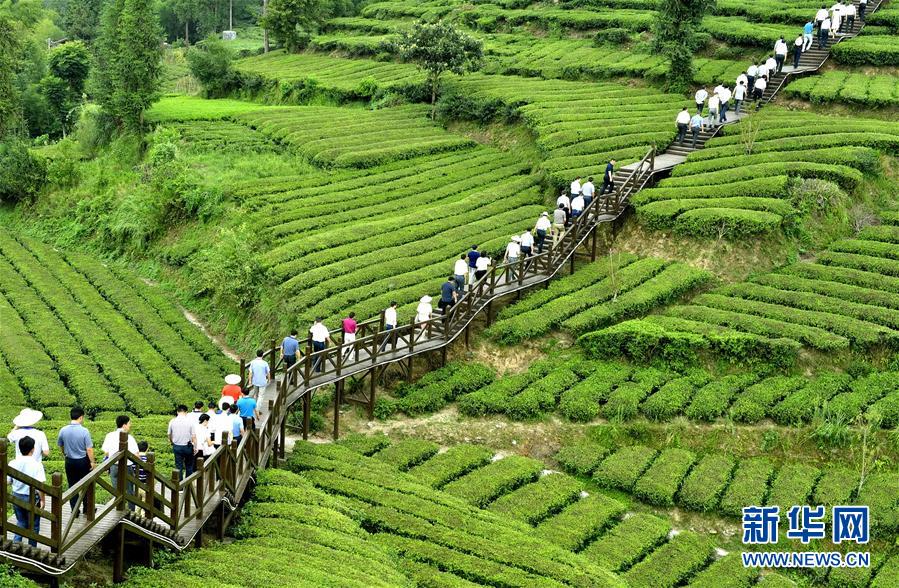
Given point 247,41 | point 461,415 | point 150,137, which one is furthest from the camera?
point 247,41

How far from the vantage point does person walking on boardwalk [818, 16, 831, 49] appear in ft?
171

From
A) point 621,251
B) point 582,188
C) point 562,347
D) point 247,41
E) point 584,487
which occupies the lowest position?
point 584,487

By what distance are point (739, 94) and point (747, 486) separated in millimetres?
25966

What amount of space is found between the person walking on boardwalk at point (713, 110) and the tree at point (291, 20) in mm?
41591

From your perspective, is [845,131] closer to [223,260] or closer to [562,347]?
[562,347]

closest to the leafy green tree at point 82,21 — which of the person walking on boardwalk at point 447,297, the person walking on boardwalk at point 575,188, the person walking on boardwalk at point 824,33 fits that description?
the person walking on boardwalk at point 824,33

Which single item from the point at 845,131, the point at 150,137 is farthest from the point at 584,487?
the point at 150,137

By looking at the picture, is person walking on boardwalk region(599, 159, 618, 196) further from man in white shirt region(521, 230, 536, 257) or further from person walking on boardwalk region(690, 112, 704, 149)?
person walking on boardwalk region(690, 112, 704, 149)

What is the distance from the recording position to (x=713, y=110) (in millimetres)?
45625

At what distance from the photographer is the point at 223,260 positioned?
3997cm

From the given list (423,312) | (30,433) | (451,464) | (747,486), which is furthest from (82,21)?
(30,433)

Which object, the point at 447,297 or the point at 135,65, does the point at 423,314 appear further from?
the point at 135,65

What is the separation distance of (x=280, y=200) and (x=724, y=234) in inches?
806

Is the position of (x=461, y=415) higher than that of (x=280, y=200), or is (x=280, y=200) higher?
(x=280, y=200)
